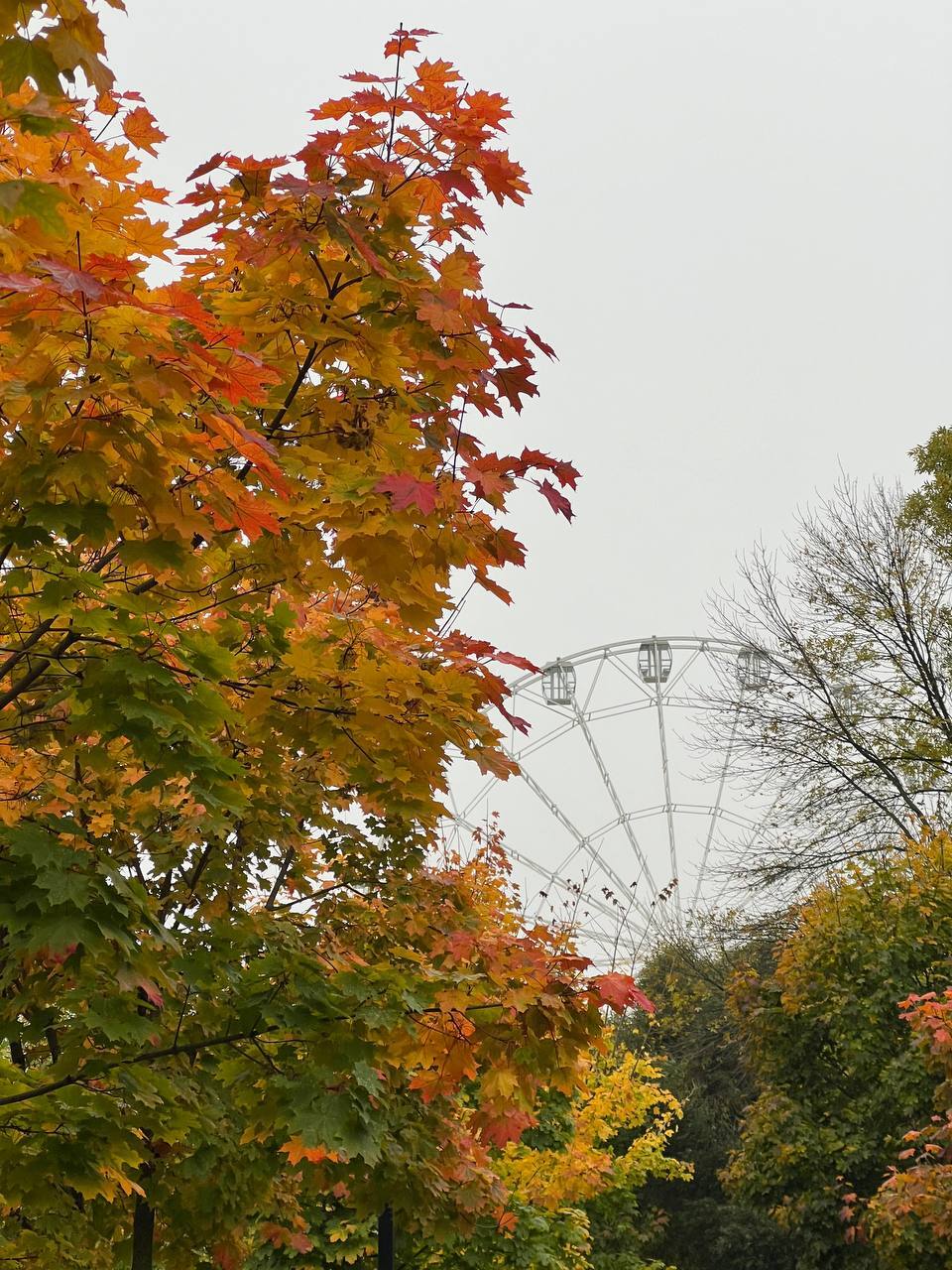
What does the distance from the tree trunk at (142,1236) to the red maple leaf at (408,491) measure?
4551mm

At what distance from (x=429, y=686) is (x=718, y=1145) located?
72.6ft

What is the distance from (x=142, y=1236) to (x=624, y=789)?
837 inches

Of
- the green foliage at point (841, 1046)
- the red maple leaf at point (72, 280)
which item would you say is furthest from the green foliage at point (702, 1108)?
the red maple leaf at point (72, 280)

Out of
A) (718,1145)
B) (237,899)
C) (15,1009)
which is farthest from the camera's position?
(718,1145)

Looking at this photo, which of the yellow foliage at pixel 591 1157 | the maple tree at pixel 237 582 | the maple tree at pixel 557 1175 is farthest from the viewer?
the yellow foliage at pixel 591 1157

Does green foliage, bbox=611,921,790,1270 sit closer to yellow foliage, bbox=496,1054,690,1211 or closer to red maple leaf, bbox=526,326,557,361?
yellow foliage, bbox=496,1054,690,1211

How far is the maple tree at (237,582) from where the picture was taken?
2.97 metres

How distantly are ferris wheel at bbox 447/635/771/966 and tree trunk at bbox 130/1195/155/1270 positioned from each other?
60.0ft

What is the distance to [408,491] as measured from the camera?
348 cm

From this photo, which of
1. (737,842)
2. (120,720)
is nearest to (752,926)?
(737,842)

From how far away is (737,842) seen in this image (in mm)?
20734

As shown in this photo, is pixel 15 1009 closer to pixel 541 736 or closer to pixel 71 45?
pixel 71 45

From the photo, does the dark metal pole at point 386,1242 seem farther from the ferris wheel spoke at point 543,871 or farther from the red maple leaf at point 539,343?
the ferris wheel spoke at point 543,871

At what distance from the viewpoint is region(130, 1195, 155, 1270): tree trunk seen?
6383 millimetres
